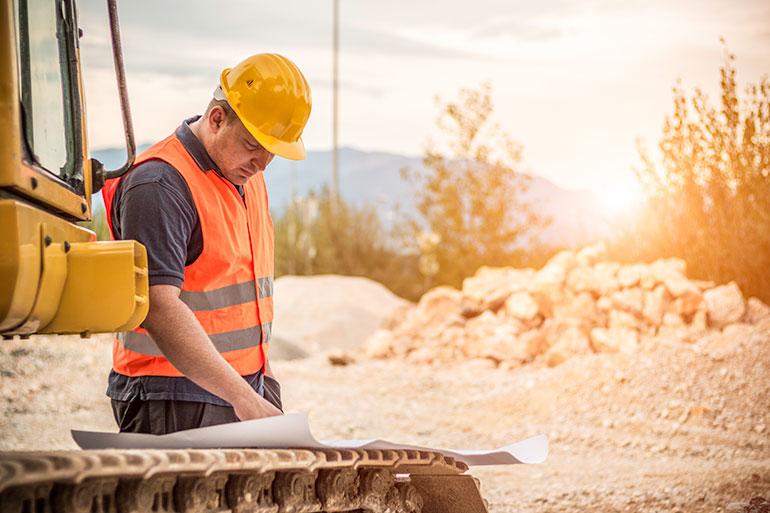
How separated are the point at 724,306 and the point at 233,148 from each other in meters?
8.67

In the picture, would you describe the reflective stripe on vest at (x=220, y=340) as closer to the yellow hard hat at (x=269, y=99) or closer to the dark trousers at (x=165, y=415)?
the dark trousers at (x=165, y=415)

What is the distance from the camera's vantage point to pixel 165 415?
10.6ft

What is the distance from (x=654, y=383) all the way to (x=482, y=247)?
966 centimetres

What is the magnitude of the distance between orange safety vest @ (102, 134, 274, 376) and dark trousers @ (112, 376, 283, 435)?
10 centimetres

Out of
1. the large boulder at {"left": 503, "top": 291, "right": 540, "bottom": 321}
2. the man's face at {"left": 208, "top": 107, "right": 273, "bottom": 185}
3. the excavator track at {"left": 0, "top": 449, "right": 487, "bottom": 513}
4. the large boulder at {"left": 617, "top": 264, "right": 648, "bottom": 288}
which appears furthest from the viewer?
the large boulder at {"left": 503, "top": 291, "right": 540, "bottom": 321}

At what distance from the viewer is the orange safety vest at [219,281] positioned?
10.5 ft

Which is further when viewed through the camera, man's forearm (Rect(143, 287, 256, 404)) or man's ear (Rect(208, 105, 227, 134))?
man's ear (Rect(208, 105, 227, 134))

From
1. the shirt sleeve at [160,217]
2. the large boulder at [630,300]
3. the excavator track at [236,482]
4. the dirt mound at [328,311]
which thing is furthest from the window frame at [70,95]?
the dirt mound at [328,311]

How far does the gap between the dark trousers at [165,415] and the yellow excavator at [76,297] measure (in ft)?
1.41

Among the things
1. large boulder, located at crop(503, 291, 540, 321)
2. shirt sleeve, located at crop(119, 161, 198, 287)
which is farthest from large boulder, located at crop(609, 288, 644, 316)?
shirt sleeve, located at crop(119, 161, 198, 287)

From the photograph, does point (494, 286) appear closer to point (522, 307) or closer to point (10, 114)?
point (522, 307)

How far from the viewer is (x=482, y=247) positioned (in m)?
19.1

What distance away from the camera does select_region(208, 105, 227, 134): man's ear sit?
3.30m

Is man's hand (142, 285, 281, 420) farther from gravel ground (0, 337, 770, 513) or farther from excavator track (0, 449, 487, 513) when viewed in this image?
gravel ground (0, 337, 770, 513)
